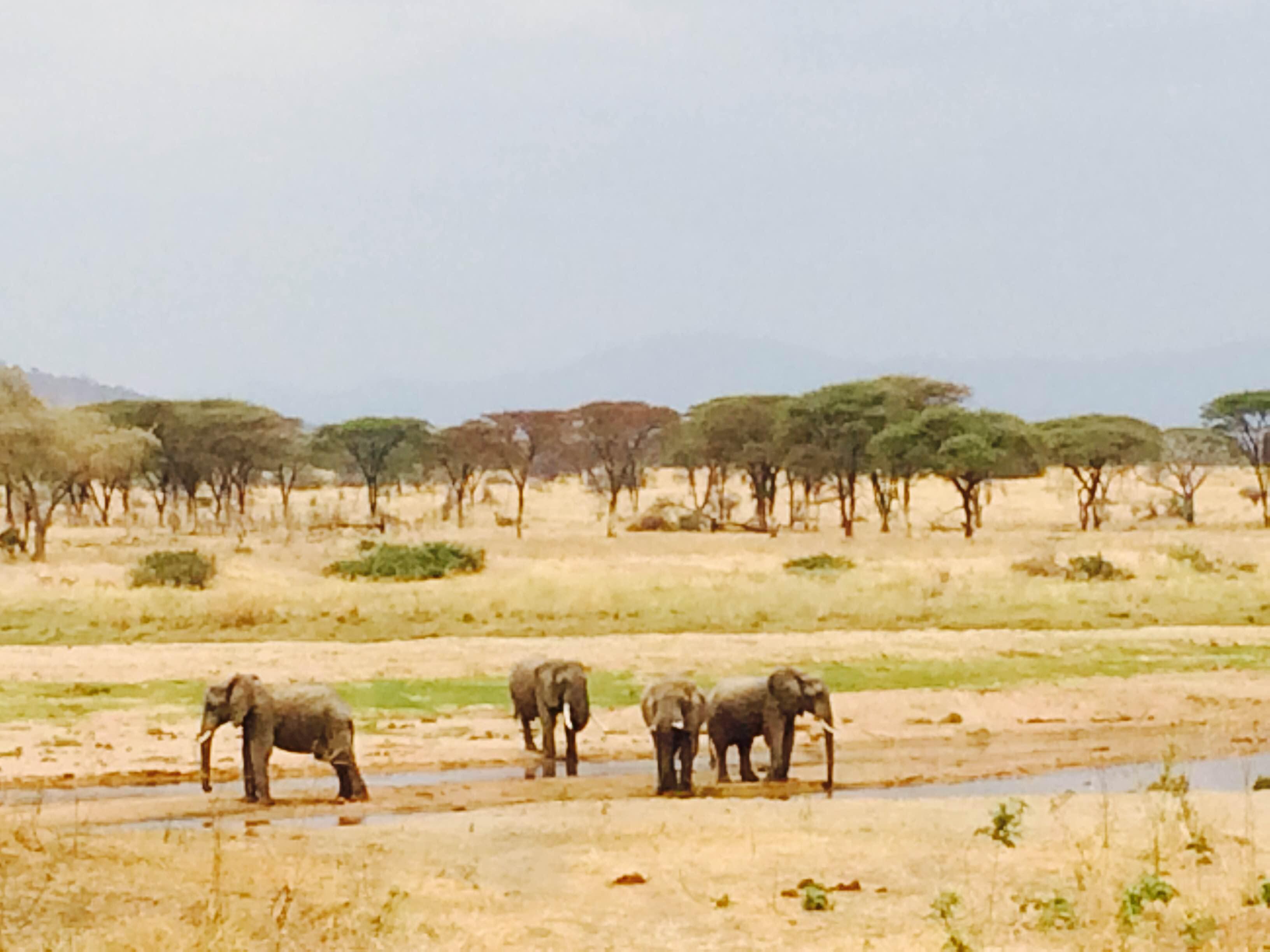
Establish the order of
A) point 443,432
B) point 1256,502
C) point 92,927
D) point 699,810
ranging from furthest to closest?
1. point 1256,502
2. point 443,432
3. point 699,810
4. point 92,927

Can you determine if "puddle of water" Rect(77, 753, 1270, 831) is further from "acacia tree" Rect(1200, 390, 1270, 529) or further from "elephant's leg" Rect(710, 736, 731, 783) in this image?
"acacia tree" Rect(1200, 390, 1270, 529)

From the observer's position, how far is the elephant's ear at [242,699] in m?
16.8

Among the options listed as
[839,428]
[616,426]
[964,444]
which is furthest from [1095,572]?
[616,426]

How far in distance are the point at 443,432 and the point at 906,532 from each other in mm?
21919

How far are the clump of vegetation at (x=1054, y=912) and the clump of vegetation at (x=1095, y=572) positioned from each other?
33.8 m

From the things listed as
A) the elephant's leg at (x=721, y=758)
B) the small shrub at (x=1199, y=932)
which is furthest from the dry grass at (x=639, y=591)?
the small shrub at (x=1199, y=932)

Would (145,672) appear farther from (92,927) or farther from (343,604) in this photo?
(92,927)

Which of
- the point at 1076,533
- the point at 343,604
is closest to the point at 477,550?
the point at 343,604

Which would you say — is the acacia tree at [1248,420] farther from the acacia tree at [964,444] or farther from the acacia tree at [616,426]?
the acacia tree at [616,426]

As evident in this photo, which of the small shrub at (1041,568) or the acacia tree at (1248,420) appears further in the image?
the acacia tree at (1248,420)

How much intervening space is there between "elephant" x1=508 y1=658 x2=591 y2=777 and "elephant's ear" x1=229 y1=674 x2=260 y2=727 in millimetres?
3871

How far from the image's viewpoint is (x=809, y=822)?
14.5 m

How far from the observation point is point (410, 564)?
4519 centimetres

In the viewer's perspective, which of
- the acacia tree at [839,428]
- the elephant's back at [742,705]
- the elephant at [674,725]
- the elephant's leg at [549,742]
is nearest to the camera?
the elephant at [674,725]
